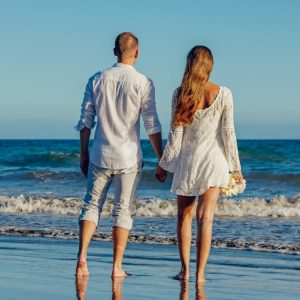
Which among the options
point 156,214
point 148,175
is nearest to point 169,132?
point 156,214

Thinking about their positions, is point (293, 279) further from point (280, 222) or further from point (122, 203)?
point (280, 222)

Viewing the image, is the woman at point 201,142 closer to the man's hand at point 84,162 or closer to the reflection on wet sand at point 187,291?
the reflection on wet sand at point 187,291

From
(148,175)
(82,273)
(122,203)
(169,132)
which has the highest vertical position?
(169,132)

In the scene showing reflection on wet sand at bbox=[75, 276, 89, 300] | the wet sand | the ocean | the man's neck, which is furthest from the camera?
the ocean

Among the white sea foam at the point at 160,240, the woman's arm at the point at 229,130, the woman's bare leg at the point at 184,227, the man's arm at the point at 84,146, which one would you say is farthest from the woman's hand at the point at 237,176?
the white sea foam at the point at 160,240

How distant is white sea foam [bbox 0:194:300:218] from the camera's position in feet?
42.2

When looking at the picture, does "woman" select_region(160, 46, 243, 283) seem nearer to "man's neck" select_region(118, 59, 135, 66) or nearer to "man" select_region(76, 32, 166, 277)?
"man" select_region(76, 32, 166, 277)

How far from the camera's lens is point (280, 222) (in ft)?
38.3

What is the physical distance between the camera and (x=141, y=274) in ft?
20.6

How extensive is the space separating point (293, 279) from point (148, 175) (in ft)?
53.3

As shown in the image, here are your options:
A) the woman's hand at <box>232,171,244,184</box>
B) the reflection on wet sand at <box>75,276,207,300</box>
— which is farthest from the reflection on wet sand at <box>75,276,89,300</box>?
the woman's hand at <box>232,171,244,184</box>

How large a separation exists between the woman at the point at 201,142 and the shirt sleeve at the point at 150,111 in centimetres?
16

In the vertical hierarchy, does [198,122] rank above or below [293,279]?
above

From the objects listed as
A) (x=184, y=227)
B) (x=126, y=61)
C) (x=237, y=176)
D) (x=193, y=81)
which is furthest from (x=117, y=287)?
(x=126, y=61)
